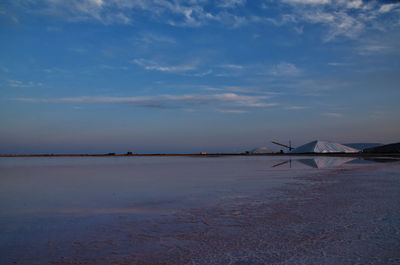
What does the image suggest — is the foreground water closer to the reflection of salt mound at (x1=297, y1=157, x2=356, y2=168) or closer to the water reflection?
the water reflection

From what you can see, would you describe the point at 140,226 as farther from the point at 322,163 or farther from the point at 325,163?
the point at 322,163

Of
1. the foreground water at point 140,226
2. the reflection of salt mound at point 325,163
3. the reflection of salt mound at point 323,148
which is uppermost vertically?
the reflection of salt mound at point 323,148

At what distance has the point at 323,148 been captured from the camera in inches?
4941

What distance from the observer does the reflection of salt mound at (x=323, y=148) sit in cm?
12362

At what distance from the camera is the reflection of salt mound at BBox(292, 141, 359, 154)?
406ft

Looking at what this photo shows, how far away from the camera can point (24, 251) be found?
17.4 feet

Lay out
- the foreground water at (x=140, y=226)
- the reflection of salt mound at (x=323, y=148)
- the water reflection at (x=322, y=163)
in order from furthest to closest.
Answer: the reflection of salt mound at (x=323, y=148) < the water reflection at (x=322, y=163) < the foreground water at (x=140, y=226)

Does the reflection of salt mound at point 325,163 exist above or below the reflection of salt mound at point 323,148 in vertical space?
below

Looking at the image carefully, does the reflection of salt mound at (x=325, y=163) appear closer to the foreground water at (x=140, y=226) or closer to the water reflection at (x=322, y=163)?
the water reflection at (x=322, y=163)

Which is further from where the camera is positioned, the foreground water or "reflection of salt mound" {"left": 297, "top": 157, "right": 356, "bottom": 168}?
"reflection of salt mound" {"left": 297, "top": 157, "right": 356, "bottom": 168}

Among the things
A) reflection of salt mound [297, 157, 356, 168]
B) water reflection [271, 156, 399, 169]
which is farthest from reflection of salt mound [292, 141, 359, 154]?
water reflection [271, 156, 399, 169]

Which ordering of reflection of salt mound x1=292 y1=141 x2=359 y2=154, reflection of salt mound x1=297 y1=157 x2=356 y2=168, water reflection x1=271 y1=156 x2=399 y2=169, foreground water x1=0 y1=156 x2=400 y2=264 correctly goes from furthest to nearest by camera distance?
reflection of salt mound x1=292 y1=141 x2=359 y2=154
reflection of salt mound x1=297 y1=157 x2=356 y2=168
water reflection x1=271 y1=156 x2=399 y2=169
foreground water x1=0 y1=156 x2=400 y2=264

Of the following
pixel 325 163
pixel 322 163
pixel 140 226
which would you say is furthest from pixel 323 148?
pixel 140 226

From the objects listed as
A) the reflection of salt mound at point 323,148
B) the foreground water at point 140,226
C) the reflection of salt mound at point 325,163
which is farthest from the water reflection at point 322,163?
the reflection of salt mound at point 323,148
